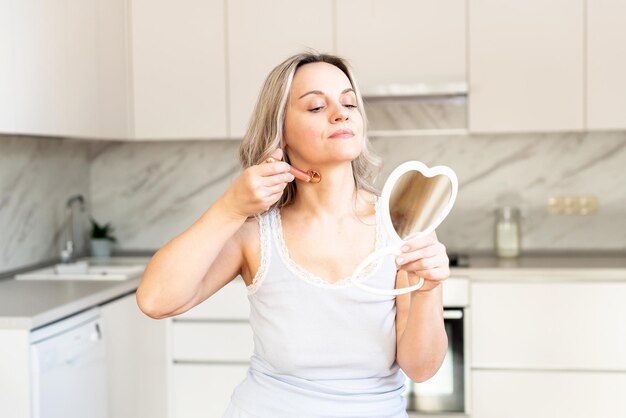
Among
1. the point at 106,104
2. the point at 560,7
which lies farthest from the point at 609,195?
the point at 106,104

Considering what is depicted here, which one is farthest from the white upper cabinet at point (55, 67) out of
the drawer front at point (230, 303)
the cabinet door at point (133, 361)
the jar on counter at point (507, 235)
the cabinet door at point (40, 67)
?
the jar on counter at point (507, 235)

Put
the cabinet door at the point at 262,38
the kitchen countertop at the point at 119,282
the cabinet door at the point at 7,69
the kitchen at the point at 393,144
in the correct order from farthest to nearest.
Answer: the cabinet door at the point at 262,38 < the kitchen at the point at 393,144 < the cabinet door at the point at 7,69 < the kitchen countertop at the point at 119,282

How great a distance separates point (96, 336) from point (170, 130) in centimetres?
124

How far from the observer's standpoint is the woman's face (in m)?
1.57

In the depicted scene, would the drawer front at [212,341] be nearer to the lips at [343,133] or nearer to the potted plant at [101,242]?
the potted plant at [101,242]

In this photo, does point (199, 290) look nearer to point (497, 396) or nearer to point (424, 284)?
point (424, 284)

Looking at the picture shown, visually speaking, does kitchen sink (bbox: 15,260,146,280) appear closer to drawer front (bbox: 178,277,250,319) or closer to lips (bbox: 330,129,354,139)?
drawer front (bbox: 178,277,250,319)

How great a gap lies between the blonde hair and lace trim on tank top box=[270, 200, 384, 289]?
2.9 inches

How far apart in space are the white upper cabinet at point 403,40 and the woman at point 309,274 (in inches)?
78.0

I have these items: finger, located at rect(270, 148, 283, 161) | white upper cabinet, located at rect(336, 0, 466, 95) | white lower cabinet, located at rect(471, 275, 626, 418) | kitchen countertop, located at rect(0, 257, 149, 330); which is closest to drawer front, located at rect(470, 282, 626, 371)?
white lower cabinet, located at rect(471, 275, 626, 418)

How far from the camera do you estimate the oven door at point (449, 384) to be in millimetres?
3451

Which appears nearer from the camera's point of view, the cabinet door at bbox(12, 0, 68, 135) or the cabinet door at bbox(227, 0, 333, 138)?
the cabinet door at bbox(12, 0, 68, 135)

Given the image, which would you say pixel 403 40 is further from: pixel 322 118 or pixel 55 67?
pixel 322 118

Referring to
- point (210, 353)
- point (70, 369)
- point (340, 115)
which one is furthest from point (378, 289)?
point (210, 353)
